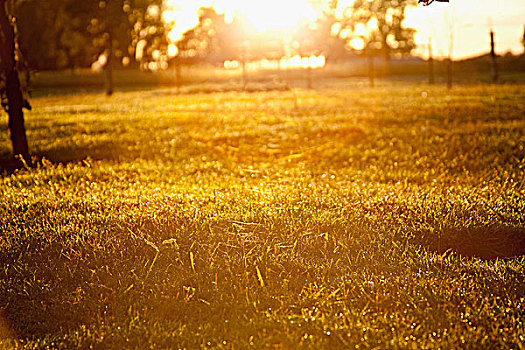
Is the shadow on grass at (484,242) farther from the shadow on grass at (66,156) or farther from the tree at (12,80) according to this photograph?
the tree at (12,80)

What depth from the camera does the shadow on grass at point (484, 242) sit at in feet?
19.3

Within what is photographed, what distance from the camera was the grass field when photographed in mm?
4133

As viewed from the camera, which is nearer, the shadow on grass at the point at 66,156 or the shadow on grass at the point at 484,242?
the shadow on grass at the point at 484,242

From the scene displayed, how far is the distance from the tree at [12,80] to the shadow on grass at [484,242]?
8.25m

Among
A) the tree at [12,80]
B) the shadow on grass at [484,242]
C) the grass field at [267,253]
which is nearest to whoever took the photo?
the grass field at [267,253]

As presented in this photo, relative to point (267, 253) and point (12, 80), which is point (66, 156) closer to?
point (12, 80)

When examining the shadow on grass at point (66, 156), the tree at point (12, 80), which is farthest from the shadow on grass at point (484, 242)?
the tree at point (12, 80)

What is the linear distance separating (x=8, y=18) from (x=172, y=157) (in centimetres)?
416

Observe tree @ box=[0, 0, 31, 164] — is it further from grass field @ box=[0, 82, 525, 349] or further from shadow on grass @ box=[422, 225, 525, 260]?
shadow on grass @ box=[422, 225, 525, 260]

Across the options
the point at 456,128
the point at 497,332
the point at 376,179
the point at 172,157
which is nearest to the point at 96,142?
the point at 172,157

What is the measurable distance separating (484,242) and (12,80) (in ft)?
30.5

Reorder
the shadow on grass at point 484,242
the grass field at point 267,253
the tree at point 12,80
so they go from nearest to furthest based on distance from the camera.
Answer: the grass field at point 267,253, the shadow on grass at point 484,242, the tree at point 12,80

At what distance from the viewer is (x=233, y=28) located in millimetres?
96312

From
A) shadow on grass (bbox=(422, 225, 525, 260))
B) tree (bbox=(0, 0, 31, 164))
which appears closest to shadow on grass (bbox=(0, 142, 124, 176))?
tree (bbox=(0, 0, 31, 164))
